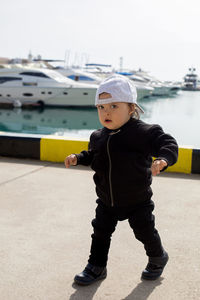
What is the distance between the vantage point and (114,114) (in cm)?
237

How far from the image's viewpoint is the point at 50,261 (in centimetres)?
271

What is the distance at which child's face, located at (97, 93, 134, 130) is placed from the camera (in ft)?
7.77

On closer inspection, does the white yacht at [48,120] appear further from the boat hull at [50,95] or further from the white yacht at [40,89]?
the white yacht at [40,89]

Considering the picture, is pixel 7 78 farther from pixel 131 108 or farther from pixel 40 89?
pixel 131 108

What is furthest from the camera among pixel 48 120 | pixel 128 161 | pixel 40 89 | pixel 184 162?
pixel 40 89

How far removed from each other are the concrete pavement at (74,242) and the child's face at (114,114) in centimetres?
92

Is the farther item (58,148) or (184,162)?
(58,148)

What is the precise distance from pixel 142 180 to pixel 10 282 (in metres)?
0.96

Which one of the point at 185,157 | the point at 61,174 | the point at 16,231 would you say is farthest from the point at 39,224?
the point at 185,157

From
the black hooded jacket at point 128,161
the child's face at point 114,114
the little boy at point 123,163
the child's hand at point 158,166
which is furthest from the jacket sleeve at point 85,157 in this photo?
the child's hand at point 158,166

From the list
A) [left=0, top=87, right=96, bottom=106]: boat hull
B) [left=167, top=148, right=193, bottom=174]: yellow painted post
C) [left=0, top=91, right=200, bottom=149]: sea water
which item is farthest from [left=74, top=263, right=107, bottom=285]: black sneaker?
[left=0, top=87, right=96, bottom=106]: boat hull

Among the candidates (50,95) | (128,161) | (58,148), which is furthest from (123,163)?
(50,95)

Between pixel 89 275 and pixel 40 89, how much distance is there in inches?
1147

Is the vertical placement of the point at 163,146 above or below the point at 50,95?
A: above
